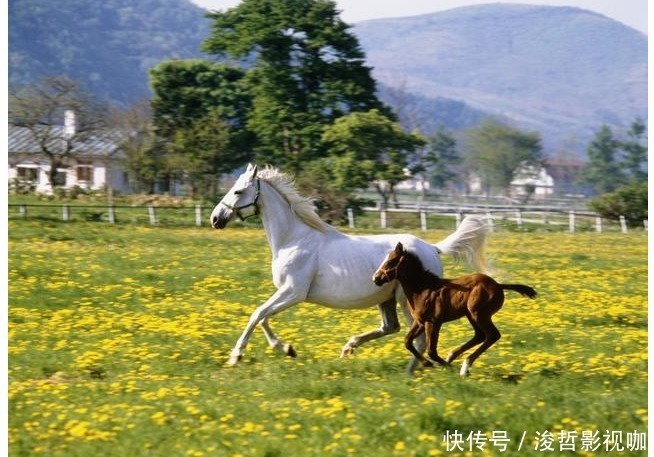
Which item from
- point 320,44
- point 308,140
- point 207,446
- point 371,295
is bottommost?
point 207,446

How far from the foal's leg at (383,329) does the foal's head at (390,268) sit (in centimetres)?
87

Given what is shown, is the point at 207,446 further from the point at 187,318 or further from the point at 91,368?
the point at 187,318

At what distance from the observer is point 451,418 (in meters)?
8.62

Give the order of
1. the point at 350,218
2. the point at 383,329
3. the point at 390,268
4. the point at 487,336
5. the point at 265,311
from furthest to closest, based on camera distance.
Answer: the point at 350,218 < the point at 383,329 < the point at 265,311 < the point at 390,268 < the point at 487,336

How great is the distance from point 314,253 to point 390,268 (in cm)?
119

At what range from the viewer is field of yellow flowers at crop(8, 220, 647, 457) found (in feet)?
27.6

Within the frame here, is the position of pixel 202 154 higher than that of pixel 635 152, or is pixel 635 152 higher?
pixel 635 152

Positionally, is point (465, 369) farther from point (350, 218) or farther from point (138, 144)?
point (138, 144)

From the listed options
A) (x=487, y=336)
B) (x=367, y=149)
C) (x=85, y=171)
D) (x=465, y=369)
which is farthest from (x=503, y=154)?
(x=487, y=336)

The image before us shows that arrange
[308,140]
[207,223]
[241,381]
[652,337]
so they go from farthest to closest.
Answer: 1. [308,140]
2. [207,223]
3. [652,337]
4. [241,381]

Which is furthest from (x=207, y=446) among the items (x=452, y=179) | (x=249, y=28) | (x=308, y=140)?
(x=452, y=179)

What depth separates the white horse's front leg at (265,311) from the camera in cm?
1094

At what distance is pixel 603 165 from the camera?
110062mm

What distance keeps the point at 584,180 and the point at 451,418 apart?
353ft
